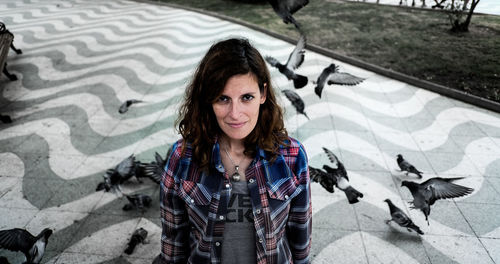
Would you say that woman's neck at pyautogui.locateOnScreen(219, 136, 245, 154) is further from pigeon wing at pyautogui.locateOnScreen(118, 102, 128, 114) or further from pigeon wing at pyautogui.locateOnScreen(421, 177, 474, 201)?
pigeon wing at pyautogui.locateOnScreen(118, 102, 128, 114)

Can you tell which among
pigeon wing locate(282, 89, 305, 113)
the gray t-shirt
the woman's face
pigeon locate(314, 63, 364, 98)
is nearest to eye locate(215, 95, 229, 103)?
the woman's face

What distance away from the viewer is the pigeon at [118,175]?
2986mm

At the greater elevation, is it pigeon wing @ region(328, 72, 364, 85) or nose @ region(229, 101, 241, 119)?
nose @ region(229, 101, 241, 119)

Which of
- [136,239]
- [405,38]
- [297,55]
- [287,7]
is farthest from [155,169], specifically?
[405,38]

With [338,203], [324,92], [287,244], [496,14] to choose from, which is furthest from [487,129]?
[496,14]

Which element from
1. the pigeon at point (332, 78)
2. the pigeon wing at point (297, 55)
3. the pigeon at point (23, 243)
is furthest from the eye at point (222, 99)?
the pigeon at point (332, 78)

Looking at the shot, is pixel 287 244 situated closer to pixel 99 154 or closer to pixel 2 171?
pixel 99 154

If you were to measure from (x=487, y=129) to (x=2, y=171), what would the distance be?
5621mm

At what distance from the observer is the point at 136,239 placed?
247 cm

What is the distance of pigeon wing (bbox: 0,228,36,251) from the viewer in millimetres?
2057

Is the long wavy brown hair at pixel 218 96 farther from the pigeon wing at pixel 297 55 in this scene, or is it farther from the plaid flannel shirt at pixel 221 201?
the pigeon wing at pixel 297 55

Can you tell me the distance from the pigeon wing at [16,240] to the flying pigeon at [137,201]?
798mm

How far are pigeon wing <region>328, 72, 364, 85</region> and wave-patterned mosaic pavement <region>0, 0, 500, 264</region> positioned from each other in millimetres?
813

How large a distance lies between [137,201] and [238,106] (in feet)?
6.56
